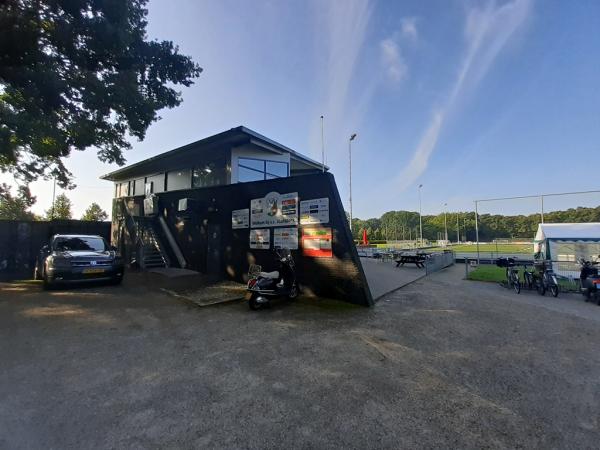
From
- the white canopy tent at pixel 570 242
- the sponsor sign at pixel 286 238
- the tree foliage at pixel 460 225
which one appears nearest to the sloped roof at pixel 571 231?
the white canopy tent at pixel 570 242

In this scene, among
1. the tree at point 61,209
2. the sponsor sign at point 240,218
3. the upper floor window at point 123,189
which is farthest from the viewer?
the tree at point 61,209

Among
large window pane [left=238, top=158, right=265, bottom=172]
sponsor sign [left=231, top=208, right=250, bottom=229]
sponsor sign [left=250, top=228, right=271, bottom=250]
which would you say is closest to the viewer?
sponsor sign [left=250, top=228, right=271, bottom=250]

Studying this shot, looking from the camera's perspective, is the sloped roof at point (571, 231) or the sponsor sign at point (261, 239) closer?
the sponsor sign at point (261, 239)

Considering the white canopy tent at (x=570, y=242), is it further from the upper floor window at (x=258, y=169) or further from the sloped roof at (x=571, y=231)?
the upper floor window at (x=258, y=169)

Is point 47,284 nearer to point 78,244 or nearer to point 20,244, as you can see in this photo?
point 78,244

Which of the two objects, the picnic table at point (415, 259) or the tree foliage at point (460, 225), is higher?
the tree foliage at point (460, 225)

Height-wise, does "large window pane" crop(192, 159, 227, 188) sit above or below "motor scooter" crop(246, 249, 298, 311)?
above

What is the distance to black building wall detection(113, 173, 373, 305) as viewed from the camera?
23.5ft

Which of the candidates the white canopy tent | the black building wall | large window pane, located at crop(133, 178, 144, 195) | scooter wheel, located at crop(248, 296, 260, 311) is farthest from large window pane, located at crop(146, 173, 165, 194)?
the white canopy tent

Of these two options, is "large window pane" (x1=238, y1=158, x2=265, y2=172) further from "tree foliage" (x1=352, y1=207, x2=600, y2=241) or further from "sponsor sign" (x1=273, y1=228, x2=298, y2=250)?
"tree foliage" (x1=352, y1=207, x2=600, y2=241)

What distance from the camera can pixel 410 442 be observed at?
2.33 m

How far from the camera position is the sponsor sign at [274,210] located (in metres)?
8.17

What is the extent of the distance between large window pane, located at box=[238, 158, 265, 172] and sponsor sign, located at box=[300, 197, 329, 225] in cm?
531

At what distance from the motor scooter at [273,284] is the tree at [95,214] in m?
47.8
